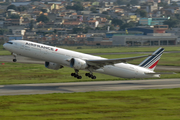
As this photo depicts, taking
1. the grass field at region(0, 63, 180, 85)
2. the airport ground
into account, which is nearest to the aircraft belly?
the grass field at region(0, 63, 180, 85)

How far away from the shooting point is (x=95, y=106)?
48688 millimetres

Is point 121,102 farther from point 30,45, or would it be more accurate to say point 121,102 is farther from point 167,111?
point 30,45

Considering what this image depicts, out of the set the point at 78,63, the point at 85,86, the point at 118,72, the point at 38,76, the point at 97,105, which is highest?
the point at 78,63

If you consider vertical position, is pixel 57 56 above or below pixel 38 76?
above

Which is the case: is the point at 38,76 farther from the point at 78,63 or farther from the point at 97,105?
the point at 97,105

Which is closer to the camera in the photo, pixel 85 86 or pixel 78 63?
pixel 78 63

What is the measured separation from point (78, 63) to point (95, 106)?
17127mm

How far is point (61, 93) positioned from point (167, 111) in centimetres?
1933

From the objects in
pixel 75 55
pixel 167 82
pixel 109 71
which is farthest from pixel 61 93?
pixel 167 82

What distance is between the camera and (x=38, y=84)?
69438 millimetres

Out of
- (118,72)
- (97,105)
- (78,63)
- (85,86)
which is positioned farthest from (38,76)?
(97,105)

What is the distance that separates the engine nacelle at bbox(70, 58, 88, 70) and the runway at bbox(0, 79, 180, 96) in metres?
3.98

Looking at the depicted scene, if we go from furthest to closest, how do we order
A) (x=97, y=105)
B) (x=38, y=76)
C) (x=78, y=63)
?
1. (x=38, y=76)
2. (x=78, y=63)
3. (x=97, y=105)

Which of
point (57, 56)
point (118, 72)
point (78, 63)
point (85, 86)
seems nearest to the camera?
point (78, 63)
